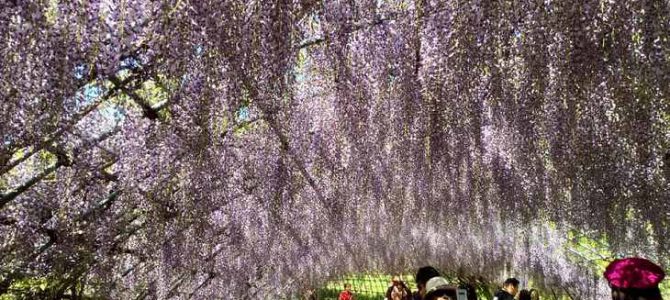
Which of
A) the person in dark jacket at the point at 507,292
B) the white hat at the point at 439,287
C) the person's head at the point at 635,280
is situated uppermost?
the person in dark jacket at the point at 507,292

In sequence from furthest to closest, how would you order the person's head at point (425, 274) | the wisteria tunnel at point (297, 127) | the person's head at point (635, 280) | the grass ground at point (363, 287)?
the grass ground at point (363, 287), the person's head at point (425, 274), the wisteria tunnel at point (297, 127), the person's head at point (635, 280)

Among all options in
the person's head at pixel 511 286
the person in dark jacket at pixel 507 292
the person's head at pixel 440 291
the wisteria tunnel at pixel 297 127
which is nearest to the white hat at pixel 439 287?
the person's head at pixel 440 291

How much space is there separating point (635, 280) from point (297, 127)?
465 cm

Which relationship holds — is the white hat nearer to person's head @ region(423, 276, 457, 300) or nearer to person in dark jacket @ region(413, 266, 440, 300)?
person's head @ region(423, 276, 457, 300)

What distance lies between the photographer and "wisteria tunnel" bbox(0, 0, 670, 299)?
10.3 feet

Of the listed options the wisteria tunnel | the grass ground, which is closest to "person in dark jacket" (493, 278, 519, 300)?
the wisteria tunnel

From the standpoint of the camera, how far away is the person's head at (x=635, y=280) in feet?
6.51

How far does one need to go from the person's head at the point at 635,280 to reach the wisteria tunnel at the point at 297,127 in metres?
1.70

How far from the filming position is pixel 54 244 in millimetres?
6711

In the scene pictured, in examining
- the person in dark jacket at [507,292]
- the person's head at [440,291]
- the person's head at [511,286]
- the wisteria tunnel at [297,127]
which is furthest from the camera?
the person's head at [511,286]

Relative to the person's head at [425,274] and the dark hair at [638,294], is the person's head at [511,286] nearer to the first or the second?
the person's head at [425,274]

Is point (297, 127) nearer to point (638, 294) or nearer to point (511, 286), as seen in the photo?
point (511, 286)

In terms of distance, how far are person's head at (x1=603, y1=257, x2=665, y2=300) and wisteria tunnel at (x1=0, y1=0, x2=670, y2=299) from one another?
5.58 ft

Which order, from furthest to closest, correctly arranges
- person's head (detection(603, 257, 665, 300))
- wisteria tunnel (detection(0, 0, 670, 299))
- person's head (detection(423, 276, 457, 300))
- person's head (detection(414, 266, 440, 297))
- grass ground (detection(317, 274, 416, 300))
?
grass ground (detection(317, 274, 416, 300))
person's head (detection(414, 266, 440, 297))
wisteria tunnel (detection(0, 0, 670, 299))
person's head (detection(423, 276, 457, 300))
person's head (detection(603, 257, 665, 300))
